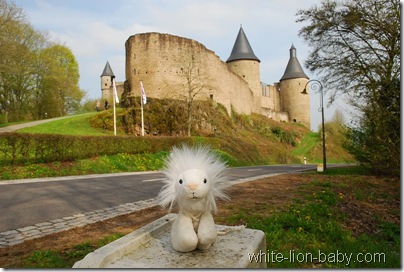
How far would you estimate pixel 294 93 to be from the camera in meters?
59.1

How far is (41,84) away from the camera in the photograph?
1177 inches

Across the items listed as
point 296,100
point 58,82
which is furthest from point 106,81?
point 296,100

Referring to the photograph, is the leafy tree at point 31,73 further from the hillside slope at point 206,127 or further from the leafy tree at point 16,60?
the hillside slope at point 206,127

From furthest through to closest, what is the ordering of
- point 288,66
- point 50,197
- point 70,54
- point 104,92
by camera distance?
1. point 104,92
2. point 288,66
3. point 70,54
4. point 50,197

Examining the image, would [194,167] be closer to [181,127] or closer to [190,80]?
[181,127]

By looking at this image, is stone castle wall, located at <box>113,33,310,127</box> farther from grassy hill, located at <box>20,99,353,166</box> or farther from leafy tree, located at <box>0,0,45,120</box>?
leafy tree, located at <box>0,0,45,120</box>

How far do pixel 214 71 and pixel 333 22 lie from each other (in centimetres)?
2228

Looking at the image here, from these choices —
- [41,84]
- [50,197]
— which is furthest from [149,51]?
[50,197]

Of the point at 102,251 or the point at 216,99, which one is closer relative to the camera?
the point at 102,251

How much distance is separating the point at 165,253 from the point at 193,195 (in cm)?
47

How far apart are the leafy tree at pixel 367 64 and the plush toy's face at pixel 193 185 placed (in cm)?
584

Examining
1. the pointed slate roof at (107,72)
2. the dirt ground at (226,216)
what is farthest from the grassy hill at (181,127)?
the pointed slate roof at (107,72)

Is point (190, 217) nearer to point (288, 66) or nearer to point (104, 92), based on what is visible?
point (288, 66)

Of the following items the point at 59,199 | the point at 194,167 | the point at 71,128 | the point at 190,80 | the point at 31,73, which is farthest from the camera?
the point at 190,80
